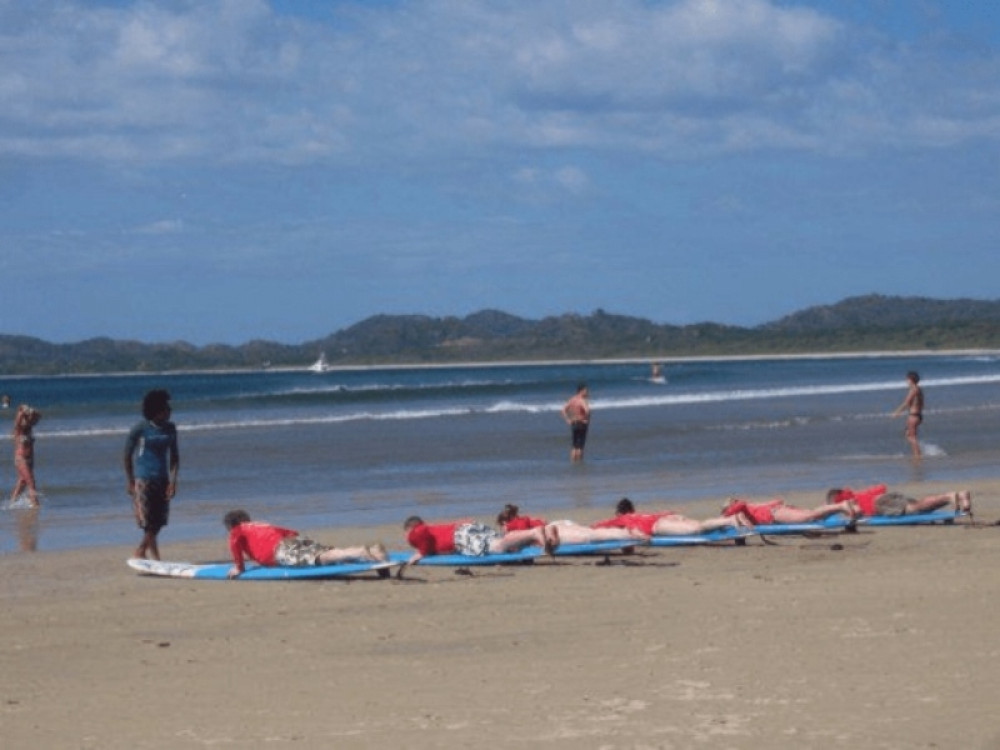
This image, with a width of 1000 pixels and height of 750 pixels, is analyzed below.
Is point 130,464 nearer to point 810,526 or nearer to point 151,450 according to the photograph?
point 151,450

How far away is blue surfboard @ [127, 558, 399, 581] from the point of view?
11.7 m

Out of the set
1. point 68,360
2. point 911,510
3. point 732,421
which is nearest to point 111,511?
point 911,510

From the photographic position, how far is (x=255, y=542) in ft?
39.8

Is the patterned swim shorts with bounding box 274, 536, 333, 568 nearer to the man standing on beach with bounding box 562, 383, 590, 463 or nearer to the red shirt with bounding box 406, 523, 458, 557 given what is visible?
the red shirt with bounding box 406, 523, 458, 557

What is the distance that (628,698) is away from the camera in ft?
24.2

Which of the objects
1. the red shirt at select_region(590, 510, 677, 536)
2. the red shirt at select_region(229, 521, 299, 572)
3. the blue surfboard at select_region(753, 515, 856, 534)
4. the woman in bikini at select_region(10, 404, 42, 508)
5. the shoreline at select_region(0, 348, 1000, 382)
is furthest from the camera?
the shoreline at select_region(0, 348, 1000, 382)

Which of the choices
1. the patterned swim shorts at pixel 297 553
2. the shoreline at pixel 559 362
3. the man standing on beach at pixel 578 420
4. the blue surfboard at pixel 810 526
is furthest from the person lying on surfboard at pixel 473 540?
the shoreline at pixel 559 362

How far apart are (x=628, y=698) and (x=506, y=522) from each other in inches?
222

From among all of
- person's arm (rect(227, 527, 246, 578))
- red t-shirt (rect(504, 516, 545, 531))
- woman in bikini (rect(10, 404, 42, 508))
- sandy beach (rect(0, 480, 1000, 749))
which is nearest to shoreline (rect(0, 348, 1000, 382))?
woman in bikini (rect(10, 404, 42, 508))

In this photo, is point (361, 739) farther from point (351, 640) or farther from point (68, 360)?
point (68, 360)

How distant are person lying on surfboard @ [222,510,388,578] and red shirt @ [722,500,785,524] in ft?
10.7

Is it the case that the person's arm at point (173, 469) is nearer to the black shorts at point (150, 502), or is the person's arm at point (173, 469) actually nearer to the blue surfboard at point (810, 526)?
the black shorts at point (150, 502)

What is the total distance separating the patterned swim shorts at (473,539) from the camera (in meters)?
12.5

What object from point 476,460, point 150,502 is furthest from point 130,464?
point 476,460
